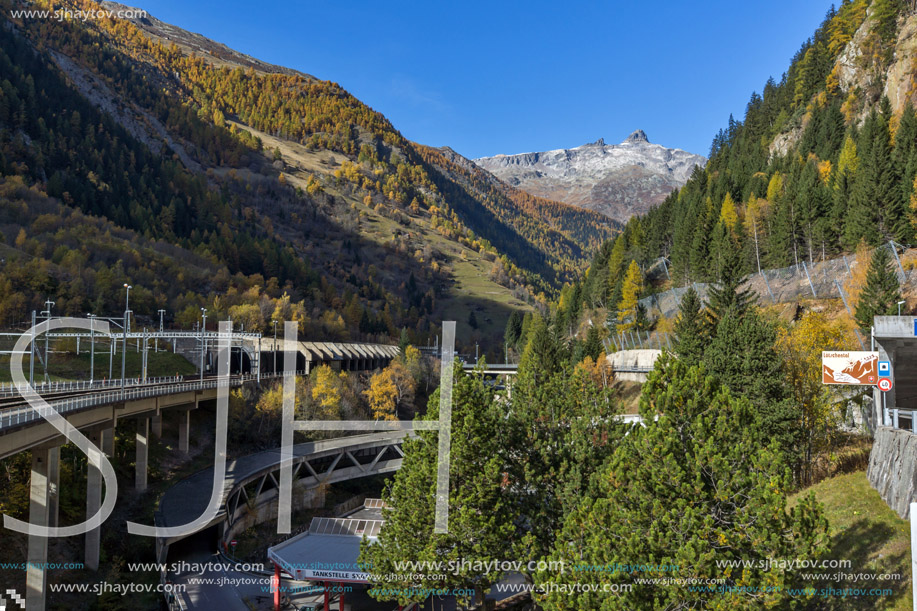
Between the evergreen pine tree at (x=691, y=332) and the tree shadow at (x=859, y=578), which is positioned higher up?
the evergreen pine tree at (x=691, y=332)

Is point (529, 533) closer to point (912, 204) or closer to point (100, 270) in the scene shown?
point (912, 204)

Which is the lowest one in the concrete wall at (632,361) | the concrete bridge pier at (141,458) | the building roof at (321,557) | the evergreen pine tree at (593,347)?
the building roof at (321,557)

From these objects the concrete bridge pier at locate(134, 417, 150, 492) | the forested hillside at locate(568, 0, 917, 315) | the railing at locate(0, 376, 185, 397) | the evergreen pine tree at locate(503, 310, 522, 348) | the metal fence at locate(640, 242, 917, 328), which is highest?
the forested hillside at locate(568, 0, 917, 315)

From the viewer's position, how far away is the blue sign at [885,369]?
20.9 metres

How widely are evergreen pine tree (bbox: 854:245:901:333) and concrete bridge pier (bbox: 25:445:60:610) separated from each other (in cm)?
4800

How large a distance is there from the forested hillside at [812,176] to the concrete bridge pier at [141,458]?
→ 5275 cm

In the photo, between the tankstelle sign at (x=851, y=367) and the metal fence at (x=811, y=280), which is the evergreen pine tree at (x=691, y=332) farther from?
the tankstelle sign at (x=851, y=367)

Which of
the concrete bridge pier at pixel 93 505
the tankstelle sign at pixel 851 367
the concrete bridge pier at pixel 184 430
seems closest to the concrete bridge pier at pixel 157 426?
the concrete bridge pier at pixel 184 430

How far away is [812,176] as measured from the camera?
68438 mm

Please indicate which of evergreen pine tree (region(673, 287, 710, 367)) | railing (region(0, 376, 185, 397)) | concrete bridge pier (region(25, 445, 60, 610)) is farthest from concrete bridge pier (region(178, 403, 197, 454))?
evergreen pine tree (region(673, 287, 710, 367))

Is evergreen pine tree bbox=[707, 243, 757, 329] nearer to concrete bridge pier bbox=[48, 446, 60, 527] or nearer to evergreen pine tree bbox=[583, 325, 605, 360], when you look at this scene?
evergreen pine tree bbox=[583, 325, 605, 360]

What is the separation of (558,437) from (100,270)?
82.8 m

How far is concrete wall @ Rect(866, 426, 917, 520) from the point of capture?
643 inches

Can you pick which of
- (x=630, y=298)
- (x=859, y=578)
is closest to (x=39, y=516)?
(x=859, y=578)
